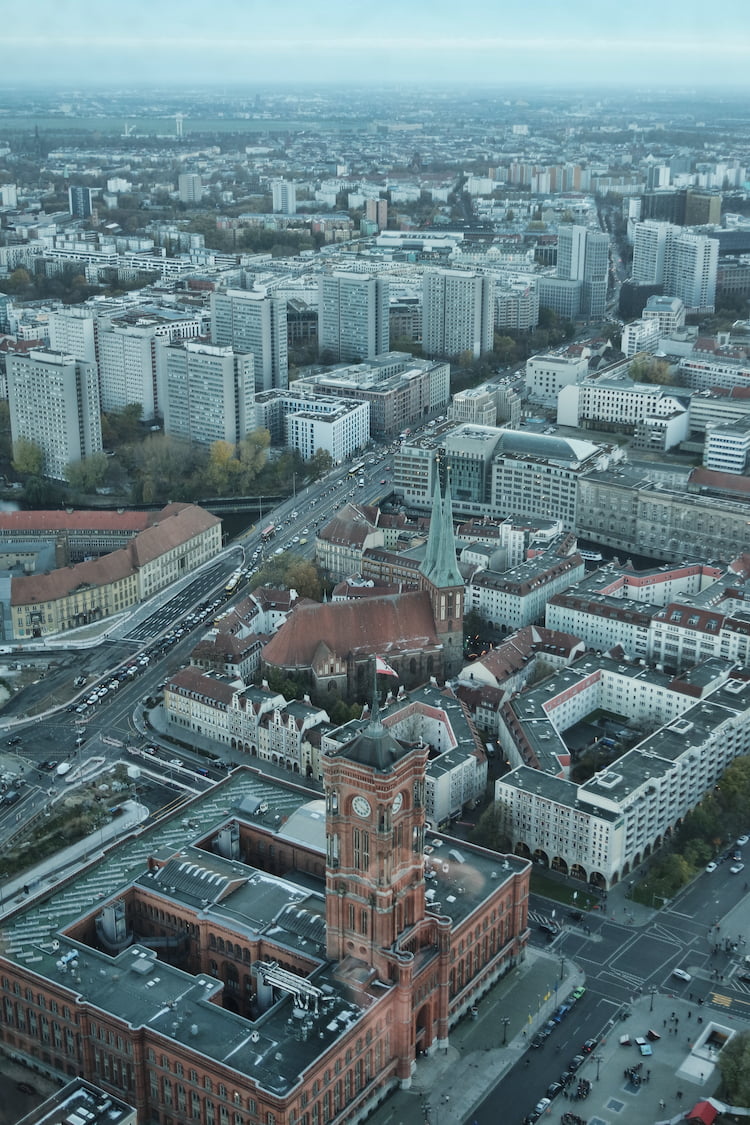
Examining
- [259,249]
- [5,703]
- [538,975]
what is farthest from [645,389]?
[259,249]

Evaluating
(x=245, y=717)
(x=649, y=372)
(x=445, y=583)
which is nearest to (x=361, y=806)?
(x=245, y=717)

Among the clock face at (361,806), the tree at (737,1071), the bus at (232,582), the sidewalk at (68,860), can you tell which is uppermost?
the clock face at (361,806)

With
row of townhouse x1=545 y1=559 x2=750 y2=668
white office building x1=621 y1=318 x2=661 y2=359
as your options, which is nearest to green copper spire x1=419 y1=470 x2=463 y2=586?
row of townhouse x1=545 y1=559 x2=750 y2=668

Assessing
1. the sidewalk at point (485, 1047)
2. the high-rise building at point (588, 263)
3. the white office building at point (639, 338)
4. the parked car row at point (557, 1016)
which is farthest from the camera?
the high-rise building at point (588, 263)

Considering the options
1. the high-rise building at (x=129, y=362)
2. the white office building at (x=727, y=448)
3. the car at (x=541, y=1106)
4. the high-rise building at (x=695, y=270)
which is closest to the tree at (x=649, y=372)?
the white office building at (x=727, y=448)

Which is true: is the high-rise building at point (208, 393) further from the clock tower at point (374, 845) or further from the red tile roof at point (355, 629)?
A: the clock tower at point (374, 845)

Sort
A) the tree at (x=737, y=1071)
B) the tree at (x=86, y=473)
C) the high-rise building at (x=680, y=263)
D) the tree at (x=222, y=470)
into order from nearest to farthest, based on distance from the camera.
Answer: the tree at (x=737, y=1071)
the tree at (x=222, y=470)
the tree at (x=86, y=473)
the high-rise building at (x=680, y=263)

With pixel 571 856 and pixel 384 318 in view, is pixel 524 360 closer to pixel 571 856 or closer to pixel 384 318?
pixel 384 318
